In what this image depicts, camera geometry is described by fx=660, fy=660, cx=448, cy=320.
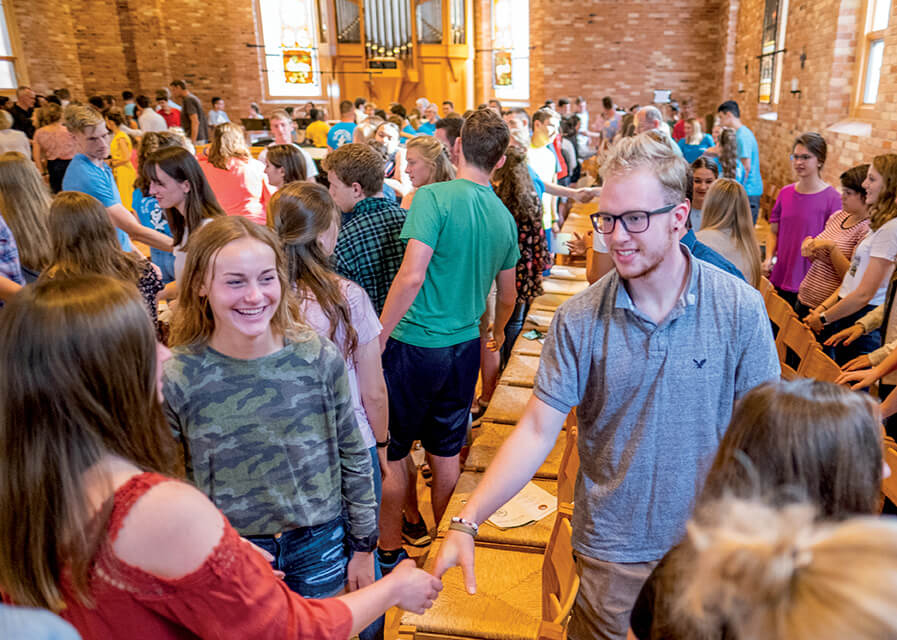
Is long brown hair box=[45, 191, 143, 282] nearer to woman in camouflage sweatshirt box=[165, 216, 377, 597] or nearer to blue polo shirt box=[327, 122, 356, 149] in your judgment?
woman in camouflage sweatshirt box=[165, 216, 377, 597]

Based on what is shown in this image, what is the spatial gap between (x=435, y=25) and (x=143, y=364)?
1669 centimetres

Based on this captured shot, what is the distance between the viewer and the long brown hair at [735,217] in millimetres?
3061

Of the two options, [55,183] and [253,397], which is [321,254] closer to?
[253,397]

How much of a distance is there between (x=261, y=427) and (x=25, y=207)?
2.61 meters

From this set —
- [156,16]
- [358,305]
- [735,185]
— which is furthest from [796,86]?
[156,16]

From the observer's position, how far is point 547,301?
5.46 meters

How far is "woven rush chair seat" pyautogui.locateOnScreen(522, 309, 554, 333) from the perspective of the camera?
4957mm

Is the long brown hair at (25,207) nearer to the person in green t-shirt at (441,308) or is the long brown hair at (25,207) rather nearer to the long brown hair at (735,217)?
the person in green t-shirt at (441,308)

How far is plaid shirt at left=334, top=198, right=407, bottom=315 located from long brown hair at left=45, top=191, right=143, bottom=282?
0.94m

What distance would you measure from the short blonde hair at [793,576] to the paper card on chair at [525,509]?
7.11 feet

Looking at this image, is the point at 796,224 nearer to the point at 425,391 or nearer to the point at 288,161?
the point at 425,391

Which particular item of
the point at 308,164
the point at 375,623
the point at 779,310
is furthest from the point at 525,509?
the point at 308,164

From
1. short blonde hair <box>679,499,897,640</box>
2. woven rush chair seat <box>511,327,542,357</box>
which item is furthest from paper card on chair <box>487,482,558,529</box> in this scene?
short blonde hair <box>679,499,897,640</box>

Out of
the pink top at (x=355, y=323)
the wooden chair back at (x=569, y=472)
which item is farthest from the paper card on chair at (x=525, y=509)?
the pink top at (x=355, y=323)
